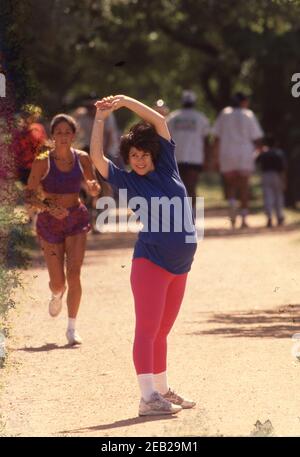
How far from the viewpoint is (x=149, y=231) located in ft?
28.6

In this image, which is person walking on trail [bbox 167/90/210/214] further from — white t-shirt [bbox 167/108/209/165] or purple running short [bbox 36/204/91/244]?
purple running short [bbox 36/204/91/244]

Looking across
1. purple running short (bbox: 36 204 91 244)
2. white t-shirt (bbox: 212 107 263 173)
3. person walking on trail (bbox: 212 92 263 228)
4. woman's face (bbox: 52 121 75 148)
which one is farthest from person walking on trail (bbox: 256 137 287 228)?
woman's face (bbox: 52 121 75 148)

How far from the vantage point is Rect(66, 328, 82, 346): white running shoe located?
11891 mm

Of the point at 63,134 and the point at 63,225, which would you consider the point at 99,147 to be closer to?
the point at 63,134

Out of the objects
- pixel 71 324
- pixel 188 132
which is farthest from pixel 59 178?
pixel 188 132

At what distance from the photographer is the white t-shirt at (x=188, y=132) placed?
22.0 metres

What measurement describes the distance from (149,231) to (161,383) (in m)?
0.93

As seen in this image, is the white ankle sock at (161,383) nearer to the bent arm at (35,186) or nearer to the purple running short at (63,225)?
the bent arm at (35,186)

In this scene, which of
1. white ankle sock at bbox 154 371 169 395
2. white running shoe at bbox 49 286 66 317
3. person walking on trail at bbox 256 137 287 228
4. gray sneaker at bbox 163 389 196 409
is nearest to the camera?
gray sneaker at bbox 163 389 196 409

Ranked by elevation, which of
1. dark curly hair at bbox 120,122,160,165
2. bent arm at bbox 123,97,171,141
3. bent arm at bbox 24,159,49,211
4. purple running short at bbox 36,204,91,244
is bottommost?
purple running short at bbox 36,204,91,244

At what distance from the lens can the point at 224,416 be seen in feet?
27.6

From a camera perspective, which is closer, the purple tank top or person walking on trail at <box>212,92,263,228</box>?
the purple tank top

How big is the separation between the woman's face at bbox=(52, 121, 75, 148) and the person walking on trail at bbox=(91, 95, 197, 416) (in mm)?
3341

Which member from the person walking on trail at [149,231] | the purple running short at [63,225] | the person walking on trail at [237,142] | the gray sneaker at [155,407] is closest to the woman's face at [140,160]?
the person walking on trail at [149,231]
